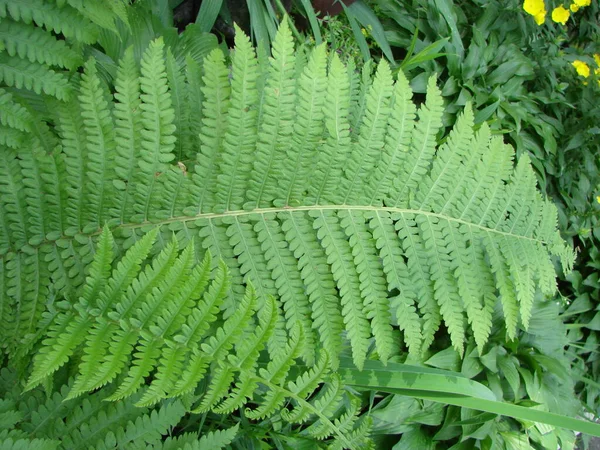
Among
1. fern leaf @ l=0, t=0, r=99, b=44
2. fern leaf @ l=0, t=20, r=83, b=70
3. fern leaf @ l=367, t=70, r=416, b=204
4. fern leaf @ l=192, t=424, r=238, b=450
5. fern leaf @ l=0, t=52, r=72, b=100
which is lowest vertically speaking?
fern leaf @ l=192, t=424, r=238, b=450

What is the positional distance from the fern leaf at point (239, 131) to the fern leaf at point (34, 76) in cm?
37

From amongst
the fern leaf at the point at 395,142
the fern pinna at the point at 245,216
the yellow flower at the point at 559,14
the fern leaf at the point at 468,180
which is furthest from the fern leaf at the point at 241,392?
the yellow flower at the point at 559,14

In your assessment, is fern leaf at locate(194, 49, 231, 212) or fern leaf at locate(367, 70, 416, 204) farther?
fern leaf at locate(367, 70, 416, 204)

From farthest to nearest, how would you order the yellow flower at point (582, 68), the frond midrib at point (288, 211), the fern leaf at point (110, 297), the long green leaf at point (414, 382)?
the yellow flower at point (582, 68) < the long green leaf at point (414, 382) < the frond midrib at point (288, 211) < the fern leaf at point (110, 297)

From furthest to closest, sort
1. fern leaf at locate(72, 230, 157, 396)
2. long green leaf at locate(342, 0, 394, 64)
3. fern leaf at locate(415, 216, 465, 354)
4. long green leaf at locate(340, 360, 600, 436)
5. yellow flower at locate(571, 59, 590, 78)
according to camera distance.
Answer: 1. yellow flower at locate(571, 59, 590, 78)
2. long green leaf at locate(342, 0, 394, 64)
3. long green leaf at locate(340, 360, 600, 436)
4. fern leaf at locate(415, 216, 465, 354)
5. fern leaf at locate(72, 230, 157, 396)

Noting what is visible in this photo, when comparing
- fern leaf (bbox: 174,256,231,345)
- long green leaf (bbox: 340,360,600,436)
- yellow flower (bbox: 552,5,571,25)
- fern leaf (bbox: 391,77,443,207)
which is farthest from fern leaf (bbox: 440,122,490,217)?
yellow flower (bbox: 552,5,571,25)

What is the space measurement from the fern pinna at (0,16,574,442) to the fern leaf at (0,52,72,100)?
5 centimetres

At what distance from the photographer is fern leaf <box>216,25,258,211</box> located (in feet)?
3.97

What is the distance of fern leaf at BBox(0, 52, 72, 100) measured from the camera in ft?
3.75

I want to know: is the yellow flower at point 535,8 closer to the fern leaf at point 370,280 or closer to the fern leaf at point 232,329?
the fern leaf at point 370,280

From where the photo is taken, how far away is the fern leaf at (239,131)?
1.21m

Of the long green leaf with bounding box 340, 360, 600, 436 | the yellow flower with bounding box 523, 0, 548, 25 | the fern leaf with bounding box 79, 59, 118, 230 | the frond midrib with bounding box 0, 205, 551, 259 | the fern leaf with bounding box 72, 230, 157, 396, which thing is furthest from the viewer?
the yellow flower with bounding box 523, 0, 548, 25

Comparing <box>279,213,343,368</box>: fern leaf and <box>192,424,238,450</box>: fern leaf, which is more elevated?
<box>279,213,343,368</box>: fern leaf

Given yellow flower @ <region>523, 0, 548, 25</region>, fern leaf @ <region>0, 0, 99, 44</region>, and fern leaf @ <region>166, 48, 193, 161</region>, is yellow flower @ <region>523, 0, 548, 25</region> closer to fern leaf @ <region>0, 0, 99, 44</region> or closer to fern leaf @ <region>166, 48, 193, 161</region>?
fern leaf @ <region>166, 48, 193, 161</region>
